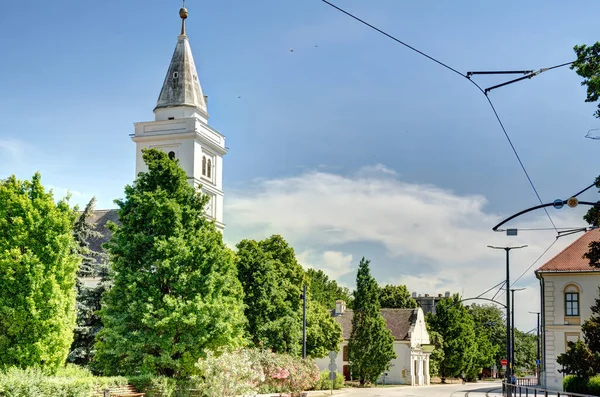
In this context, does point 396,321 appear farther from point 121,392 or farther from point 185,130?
point 121,392

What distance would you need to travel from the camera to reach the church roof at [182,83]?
7138 centimetres

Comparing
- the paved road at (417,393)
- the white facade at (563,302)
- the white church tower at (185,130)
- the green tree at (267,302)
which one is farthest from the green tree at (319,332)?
the white church tower at (185,130)

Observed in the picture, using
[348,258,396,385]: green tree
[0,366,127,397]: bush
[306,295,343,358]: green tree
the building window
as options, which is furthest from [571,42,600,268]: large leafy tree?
[348,258,396,385]: green tree

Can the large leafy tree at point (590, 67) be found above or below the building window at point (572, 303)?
above

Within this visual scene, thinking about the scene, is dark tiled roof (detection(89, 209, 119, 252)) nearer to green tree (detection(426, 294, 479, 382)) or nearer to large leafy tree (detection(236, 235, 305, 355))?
large leafy tree (detection(236, 235, 305, 355))

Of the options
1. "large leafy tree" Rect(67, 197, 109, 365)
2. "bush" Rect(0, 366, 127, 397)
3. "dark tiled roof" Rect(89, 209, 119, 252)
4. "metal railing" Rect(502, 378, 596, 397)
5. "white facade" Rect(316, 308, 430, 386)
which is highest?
"dark tiled roof" Rect(89, 209, 119, 252)

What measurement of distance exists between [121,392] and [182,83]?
50889 mm

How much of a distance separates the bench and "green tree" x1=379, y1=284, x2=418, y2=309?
68.7 metres

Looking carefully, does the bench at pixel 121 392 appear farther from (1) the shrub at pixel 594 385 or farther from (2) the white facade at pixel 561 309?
(2) the white facade at pixel 561 309

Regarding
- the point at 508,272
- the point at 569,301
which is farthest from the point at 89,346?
the point at 569,301

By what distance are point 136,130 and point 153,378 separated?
48967 mm

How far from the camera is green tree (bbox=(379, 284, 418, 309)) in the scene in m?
91.5

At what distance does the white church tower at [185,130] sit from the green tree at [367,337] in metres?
16.1

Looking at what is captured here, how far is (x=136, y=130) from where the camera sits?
7194 centimetres
